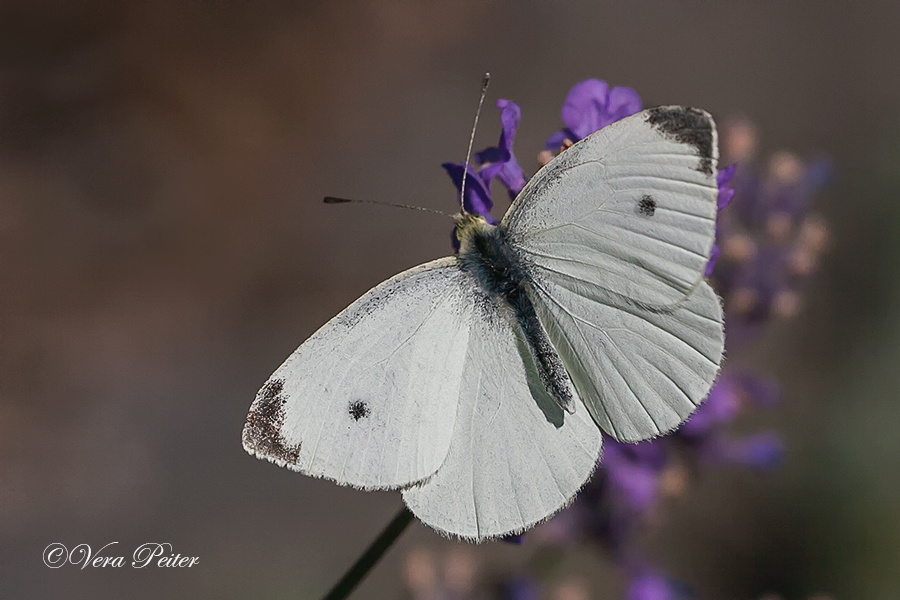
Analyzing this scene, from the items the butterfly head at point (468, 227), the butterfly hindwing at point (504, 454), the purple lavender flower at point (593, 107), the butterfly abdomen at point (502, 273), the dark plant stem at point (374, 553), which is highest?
the purple lavender flower at point (593, 107)

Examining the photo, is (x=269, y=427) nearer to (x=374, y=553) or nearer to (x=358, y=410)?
(x=358, y=410)

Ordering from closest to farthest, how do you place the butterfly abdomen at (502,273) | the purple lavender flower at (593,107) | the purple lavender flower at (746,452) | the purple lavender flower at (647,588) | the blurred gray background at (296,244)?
the butterfly abdomen at (502,273) < the purple lavender flower at (593,107) < the purple lavender flower at (746,452) < the purple lavender flower at (647,588) < the blurred gray background at (296,244)

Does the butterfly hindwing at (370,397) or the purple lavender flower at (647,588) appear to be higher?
the butterfly hindwing at (370,397)

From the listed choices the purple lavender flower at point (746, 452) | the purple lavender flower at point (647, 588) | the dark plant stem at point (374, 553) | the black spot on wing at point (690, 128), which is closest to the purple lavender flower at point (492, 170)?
the black spot on wing at point (690, 128)

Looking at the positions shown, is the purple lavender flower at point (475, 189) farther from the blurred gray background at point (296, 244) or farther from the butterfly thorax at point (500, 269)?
the blurred gray background at point (296, 244)

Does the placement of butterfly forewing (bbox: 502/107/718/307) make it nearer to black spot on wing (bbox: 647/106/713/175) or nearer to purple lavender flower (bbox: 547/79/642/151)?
black spot on wing (bbox: 647/106/713/175)

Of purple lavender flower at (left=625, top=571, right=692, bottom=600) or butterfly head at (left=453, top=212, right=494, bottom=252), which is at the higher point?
butterfly head at (left=453, top=212, right=494, bottom=252)

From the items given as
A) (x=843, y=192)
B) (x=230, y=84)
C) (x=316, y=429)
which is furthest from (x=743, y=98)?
(x=316, y=429)

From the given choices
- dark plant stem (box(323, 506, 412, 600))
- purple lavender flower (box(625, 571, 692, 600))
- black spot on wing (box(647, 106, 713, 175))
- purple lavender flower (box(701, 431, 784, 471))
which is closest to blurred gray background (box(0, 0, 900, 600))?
purple lavender flower (box(625, 571, 692, 600))

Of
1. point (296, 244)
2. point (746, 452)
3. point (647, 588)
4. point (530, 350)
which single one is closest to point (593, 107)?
point (530, 350)

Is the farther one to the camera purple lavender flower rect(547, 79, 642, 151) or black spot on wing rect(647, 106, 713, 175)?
purple lavender flower rect(547, 79, 642, 151)
